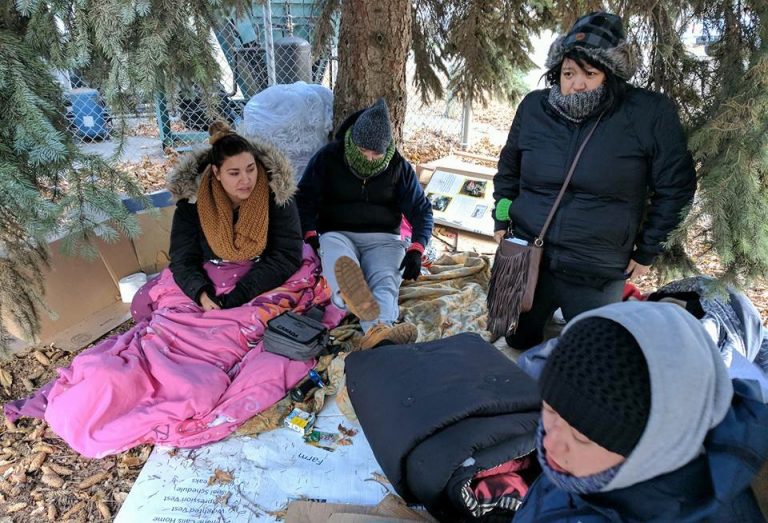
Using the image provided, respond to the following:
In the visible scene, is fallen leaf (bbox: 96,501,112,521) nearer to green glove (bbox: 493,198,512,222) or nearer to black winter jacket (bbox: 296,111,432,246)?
black winter jacket (bbox: 296,111,432,246)

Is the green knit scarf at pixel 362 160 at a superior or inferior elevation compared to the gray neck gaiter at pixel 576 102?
inferior

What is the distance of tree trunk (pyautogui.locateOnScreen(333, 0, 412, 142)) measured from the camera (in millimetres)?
3344

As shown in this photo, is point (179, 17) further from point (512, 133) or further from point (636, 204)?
point (636, 204)

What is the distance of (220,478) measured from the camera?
2.00 metres

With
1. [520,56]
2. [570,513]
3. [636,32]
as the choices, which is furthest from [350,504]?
[520,56]

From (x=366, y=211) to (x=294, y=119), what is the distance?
3.74 ft

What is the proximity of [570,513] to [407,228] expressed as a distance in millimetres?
2607

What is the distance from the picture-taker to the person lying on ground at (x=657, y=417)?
0.76m

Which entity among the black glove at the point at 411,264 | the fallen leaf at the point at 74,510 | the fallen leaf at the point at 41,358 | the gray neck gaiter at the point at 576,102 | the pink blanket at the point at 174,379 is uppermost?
the gray neck gaiter at the point at 576,102

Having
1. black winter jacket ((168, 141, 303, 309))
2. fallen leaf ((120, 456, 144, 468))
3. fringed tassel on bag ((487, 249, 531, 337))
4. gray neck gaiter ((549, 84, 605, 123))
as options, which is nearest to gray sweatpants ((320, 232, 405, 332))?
black winter jacket ((168, 141, 303, 309))

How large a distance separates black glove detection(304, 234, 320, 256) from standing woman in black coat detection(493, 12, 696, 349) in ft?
4.01

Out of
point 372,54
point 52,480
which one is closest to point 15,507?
point 52,480

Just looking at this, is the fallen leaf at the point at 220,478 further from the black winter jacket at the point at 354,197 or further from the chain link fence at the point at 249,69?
the chain link fence at the point at 249,69

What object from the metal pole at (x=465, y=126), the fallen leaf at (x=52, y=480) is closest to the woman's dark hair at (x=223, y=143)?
the fallen leaf at (x=52, y=480)
